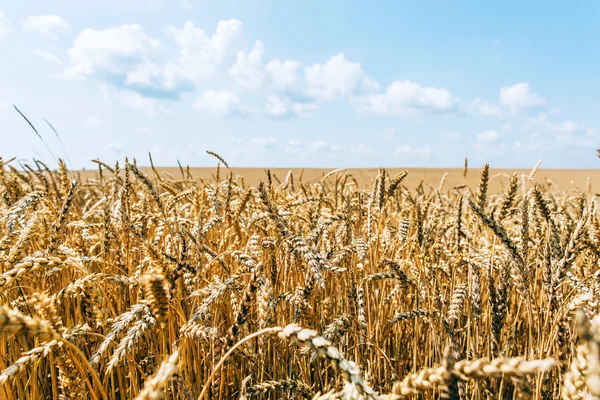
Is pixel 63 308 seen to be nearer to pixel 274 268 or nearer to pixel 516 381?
pixel 274 268

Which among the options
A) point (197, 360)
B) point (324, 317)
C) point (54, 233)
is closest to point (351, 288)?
point (324, 317)

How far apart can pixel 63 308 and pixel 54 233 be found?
2.57 ft

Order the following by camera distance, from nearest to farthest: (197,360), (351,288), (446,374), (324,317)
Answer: (446,374), (197,360), (351,288), (324,317)

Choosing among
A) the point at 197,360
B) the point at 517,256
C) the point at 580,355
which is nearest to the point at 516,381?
the point at 580,355

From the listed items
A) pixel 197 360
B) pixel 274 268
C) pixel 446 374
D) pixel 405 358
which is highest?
pixel 446 374

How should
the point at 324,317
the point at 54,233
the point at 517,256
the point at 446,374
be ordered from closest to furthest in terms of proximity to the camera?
the point at 446,374, the point at 517,256, the point at 54,233, the point at 324,317

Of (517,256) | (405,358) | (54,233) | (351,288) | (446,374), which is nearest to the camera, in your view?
(446,374)

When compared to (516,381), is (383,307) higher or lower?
lower

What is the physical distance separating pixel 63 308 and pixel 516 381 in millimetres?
2102

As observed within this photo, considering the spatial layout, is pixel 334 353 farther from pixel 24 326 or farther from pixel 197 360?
pixel 197 360

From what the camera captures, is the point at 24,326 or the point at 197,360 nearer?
the point at 24,326

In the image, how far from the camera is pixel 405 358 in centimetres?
211

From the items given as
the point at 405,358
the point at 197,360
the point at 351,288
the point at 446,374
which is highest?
the point at 446,374

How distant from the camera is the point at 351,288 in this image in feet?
5.60
